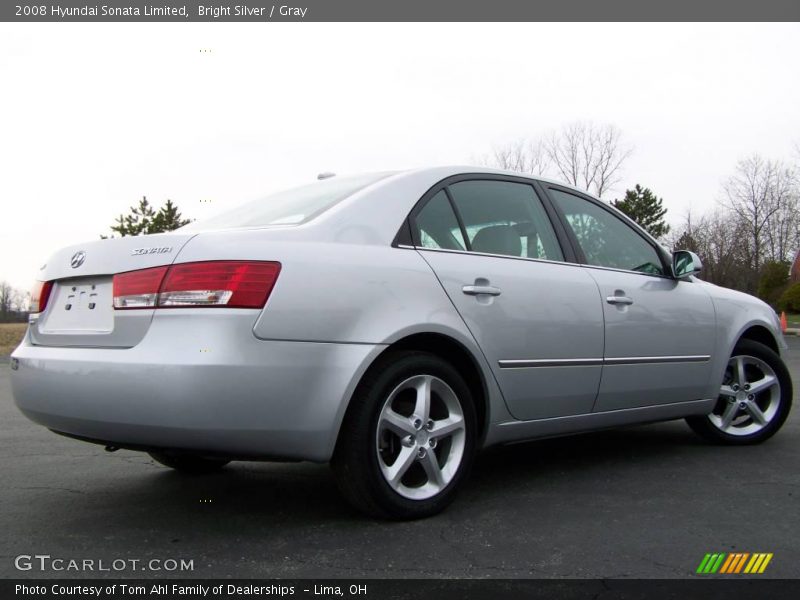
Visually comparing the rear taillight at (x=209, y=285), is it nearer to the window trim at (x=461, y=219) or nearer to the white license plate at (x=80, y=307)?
the white license plate at (x=80, y=307)

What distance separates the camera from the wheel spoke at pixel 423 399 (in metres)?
3.14

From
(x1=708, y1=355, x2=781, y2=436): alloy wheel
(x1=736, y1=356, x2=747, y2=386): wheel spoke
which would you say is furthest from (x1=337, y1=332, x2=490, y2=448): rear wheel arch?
(x1=736, y1=356, x2=747, y2=386): wheel spoke

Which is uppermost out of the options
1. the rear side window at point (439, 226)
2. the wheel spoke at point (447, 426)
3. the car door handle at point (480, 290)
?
the rear side window at point (439, 226)

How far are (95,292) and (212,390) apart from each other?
0.78 metres

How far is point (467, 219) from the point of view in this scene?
3.68 meters

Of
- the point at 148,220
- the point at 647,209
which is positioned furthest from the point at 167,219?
the point at 647,209

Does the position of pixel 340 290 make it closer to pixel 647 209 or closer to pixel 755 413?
pixel 755 413

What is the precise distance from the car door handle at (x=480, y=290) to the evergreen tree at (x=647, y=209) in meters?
53.2

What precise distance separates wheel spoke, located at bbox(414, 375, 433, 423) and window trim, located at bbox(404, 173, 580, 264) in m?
0.58

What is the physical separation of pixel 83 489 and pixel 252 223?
5.09ft

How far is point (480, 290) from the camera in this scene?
11.2ft

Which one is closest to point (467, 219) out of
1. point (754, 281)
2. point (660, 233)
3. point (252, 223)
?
point (252, 223)

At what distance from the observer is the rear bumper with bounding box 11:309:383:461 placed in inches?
104

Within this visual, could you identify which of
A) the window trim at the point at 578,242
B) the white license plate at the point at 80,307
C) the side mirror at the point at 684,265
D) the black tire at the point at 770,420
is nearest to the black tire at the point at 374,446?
the white license plate at the point at 80,307
